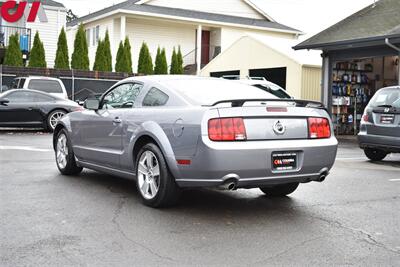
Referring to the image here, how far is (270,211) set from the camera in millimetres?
6273

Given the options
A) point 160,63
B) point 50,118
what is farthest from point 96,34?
point 50,118

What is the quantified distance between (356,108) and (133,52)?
1566 centimetres

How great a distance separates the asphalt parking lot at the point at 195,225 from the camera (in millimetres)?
4516

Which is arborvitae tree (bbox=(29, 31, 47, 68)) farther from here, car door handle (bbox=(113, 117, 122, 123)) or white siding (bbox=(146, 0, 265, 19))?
car door handle (bbox=(113, 117, 122, 123))

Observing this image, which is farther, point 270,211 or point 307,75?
point 307,75

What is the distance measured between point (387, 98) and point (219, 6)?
26.3 m

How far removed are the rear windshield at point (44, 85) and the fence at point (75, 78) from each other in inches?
130

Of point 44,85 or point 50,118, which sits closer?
point 50,118

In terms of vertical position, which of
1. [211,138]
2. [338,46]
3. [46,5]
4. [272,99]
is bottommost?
[211,138]

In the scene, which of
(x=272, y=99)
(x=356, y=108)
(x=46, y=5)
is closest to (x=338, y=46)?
(x=356, y=108)

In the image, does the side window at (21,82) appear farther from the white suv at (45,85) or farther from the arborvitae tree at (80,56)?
the arborvitae tree at (80,56)

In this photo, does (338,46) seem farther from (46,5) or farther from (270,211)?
(46,5)

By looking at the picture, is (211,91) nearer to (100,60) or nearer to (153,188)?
(153,188)

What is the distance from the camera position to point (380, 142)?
11.3 m
